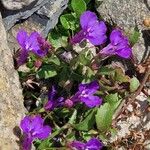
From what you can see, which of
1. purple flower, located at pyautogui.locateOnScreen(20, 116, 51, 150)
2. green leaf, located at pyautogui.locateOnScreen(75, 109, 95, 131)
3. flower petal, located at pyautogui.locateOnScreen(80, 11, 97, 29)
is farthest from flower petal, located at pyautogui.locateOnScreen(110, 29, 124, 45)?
purple flower, located at pyautogui.locateOnScreen(20, 116, 51, 150)

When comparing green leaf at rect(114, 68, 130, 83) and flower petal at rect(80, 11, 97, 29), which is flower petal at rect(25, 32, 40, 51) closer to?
flower petal at rect(80, 11, 97, 29)

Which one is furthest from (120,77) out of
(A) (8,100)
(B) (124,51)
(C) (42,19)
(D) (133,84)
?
(A) (8,100)

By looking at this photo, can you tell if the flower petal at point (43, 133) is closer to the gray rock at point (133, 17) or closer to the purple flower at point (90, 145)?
the purple flower at point (90, 145)

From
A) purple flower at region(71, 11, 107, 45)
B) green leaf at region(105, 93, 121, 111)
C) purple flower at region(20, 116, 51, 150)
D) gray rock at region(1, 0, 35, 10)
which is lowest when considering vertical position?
green leaf at region(105, 93, 121, 111)

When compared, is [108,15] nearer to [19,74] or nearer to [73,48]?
[73,48]

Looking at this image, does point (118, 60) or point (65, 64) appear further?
point (118, 60)

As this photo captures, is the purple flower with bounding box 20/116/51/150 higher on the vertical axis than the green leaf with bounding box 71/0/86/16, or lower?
lower

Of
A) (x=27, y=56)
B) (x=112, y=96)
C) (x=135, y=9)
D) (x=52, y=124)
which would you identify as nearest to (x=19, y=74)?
(x=27, y=56)

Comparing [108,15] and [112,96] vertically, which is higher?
[108,15]
